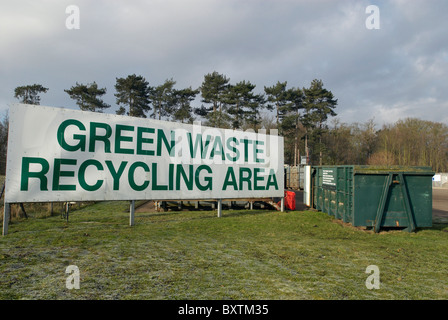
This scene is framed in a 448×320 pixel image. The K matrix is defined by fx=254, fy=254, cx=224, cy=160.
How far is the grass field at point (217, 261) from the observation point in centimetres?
385

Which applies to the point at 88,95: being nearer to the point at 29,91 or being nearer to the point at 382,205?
the point at 29,91

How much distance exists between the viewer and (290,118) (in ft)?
132

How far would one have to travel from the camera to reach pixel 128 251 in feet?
19.0

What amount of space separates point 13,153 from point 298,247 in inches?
333

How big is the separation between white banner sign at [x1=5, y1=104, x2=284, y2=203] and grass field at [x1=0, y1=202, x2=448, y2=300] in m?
1.35

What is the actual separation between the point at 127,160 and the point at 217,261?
533 centimetres

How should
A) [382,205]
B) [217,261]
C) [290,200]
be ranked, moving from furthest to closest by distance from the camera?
1. [290,200]
2. [382,205]
3. [217,261]

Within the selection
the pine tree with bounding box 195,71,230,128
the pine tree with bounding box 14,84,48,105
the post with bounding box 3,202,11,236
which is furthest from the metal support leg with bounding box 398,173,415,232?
the pine tree with bounding box 14,84,48,105

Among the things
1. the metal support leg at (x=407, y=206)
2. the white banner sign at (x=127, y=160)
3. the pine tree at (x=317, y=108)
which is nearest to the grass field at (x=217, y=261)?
the metal support leg at (x=407, y=206)

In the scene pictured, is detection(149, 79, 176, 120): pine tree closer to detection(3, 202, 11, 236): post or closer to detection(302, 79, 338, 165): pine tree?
detection(302, 79, 338, 165): pine tree

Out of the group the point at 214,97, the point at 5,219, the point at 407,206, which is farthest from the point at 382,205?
the point at 214,97

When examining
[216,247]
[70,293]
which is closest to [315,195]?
[216,247]

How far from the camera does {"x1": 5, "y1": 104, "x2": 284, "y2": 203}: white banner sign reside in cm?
758

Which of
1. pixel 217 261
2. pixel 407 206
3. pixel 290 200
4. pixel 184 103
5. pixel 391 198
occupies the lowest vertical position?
pixel 217 261
